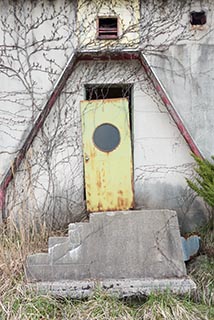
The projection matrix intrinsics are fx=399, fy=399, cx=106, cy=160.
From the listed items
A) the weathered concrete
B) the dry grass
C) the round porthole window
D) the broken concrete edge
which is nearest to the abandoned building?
the round porthole window

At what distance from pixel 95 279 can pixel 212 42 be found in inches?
139

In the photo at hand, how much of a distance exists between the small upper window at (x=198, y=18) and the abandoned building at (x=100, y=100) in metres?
0.01

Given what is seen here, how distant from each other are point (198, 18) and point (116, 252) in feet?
11.2

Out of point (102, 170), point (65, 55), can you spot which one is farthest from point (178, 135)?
point (65, 55)

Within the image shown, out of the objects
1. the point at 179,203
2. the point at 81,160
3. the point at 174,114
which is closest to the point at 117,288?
the point at 179,203

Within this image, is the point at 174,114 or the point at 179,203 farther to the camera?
the point at 179,203

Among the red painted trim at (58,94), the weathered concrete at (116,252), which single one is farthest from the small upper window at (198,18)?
the weathered concrete at (116,252)

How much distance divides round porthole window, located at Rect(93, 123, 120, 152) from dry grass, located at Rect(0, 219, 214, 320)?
6.06 ft

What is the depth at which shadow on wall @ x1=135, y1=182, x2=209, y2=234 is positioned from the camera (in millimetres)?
5422

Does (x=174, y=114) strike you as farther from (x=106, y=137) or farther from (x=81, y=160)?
(x=81, y=160)

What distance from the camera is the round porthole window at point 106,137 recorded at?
532 cm

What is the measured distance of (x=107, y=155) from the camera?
529 cm

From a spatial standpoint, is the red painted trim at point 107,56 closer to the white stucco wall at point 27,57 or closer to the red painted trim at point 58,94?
the red painted trim at point 58,94

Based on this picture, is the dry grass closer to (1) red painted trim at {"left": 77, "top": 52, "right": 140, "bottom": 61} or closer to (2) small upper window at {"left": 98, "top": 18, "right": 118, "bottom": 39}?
(1) red painted trim at {"left": 77, "top": 52, "right": 140, "bottom": 61}
